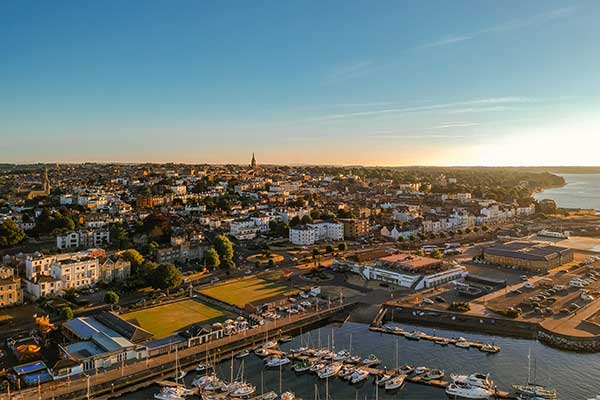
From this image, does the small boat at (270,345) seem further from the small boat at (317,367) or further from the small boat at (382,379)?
the small boat at (382,379)

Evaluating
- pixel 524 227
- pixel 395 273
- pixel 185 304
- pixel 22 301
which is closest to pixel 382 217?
pixel 524 227

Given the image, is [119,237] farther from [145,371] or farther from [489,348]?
[489,348]

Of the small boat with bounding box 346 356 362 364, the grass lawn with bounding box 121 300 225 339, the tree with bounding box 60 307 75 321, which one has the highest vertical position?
the tree with bounding box 60 307 75 321

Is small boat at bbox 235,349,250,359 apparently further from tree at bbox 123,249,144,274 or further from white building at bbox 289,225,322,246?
white building at bbox 289,225,322,246

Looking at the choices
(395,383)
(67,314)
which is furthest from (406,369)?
(67,314)

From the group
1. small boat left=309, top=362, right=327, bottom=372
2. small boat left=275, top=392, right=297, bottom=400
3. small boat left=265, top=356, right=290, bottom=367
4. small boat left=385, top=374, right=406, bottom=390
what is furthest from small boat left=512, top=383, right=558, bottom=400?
small boat left=265, top=356, right=290, bottom=367

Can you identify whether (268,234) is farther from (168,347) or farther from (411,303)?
(168,347)
